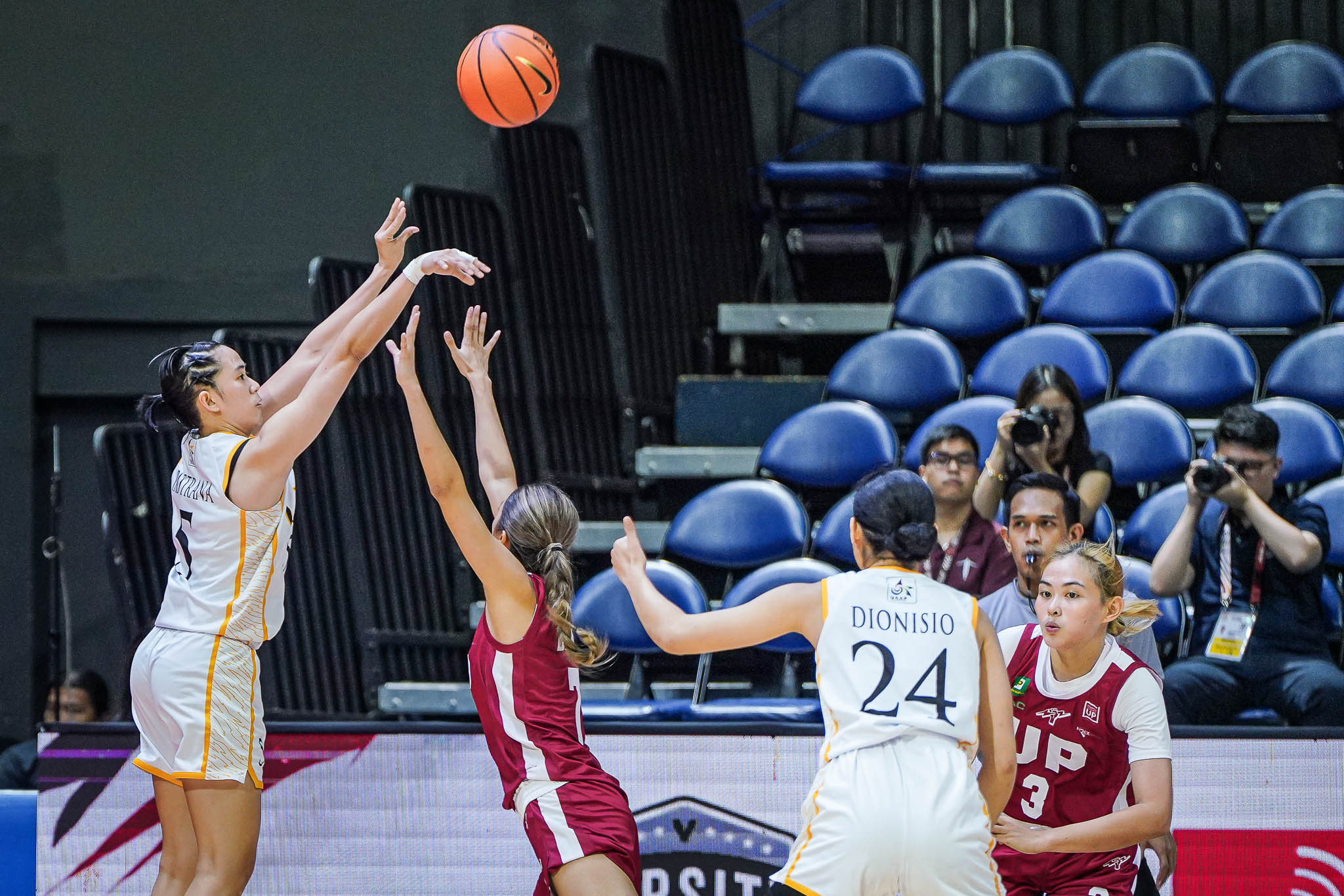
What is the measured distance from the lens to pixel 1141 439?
632 centimetres

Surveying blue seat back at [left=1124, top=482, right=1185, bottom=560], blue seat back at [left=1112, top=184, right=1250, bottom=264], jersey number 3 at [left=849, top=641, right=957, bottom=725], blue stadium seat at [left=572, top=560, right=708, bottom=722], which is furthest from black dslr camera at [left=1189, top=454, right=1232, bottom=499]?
blue seat back at [left=1112, top=184, right=1250, bottom=264]

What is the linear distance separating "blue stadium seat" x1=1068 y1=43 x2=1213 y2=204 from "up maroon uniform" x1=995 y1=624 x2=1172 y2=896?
5732 mm

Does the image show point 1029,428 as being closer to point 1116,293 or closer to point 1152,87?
point 1116,293

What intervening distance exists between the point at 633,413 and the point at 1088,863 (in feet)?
14.2

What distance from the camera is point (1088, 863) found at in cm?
363

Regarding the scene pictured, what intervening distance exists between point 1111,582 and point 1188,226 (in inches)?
195

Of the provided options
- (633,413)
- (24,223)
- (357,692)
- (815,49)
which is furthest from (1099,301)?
(24,223)

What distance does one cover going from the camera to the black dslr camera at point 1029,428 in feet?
16.7

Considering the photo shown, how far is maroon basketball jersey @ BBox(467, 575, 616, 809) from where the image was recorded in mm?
3582

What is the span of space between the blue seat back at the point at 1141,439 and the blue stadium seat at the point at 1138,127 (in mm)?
2877

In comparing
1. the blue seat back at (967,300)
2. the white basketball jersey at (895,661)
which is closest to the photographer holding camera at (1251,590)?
the white basketball jersey at (895,661)

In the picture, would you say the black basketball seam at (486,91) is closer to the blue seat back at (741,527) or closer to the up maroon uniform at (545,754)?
the blue seat back at (741,527)

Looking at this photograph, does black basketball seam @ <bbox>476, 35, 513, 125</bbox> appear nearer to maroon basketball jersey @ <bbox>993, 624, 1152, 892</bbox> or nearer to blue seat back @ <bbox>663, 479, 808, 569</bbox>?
blue seat back @ <bbox>663, 479, 808, 569</bbox>

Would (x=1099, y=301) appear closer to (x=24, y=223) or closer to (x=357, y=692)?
(x=357, y=692)
